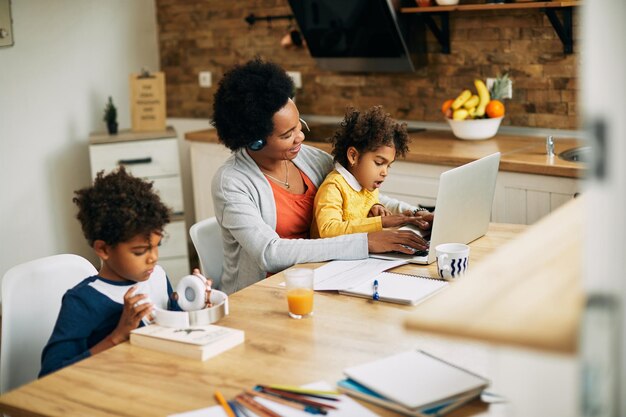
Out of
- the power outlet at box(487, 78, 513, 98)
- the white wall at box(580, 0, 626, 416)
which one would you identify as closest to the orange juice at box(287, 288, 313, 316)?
the white wall at box(580, 0, 626, 416)

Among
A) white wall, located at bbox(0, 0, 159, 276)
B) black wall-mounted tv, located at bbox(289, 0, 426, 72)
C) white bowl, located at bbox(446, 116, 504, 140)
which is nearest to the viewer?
white bowl, located at bbox(446, 116, 504, 140)

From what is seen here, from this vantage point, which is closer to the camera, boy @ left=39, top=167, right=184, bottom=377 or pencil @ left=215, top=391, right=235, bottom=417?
pencil @ left=215, top=391, right=235, bottom=417

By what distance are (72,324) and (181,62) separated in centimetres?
352

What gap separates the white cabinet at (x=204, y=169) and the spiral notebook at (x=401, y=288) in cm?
235

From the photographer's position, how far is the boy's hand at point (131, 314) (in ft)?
5.79

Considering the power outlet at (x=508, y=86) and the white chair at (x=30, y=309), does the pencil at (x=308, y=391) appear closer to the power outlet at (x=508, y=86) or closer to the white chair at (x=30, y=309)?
the white chair at (x=30, y=309)

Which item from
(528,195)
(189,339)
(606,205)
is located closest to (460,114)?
(528,195)

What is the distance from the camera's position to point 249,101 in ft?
7.89

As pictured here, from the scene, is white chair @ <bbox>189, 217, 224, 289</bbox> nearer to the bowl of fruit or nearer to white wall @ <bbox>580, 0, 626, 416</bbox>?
the bowl of fruit

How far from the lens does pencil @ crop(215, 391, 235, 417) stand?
140cm

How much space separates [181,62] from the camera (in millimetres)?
5102

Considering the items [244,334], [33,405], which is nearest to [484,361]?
[244,334]

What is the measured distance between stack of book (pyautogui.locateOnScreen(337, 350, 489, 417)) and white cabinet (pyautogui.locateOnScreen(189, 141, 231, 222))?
114 inches

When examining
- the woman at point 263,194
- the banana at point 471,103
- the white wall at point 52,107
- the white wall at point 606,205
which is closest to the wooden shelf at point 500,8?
the banana at point 471,103
